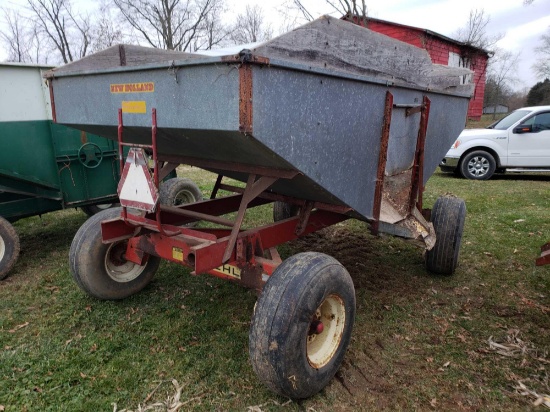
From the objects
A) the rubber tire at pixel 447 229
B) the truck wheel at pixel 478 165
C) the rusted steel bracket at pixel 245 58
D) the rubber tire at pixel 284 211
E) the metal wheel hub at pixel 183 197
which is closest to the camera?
the rusted steel bracket at pixel 245 58

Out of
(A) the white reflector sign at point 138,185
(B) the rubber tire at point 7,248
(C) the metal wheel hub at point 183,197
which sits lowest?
(B) the rubber tire at point 7,248

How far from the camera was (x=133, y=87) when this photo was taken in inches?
99.4

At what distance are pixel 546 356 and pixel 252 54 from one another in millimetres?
2890

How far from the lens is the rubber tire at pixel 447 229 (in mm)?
3980

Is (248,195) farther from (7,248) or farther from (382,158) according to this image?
(7,248)

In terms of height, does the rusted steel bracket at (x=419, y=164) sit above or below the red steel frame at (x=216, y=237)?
above

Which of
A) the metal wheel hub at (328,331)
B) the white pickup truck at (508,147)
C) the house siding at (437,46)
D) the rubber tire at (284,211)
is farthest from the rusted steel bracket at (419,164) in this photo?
the house siding at (437,46)

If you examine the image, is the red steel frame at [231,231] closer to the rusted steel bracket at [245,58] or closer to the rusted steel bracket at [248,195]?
the rusted steel bracket at [248,195]

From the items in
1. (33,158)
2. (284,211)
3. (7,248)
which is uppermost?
(33,158)

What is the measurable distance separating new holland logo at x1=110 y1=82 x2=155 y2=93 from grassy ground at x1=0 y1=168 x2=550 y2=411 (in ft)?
5.88

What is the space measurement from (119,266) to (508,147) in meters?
9.79

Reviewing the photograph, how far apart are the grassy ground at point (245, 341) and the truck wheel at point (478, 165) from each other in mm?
6012

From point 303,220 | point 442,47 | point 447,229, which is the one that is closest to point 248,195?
point 303,220

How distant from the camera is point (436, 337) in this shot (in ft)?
10.3
